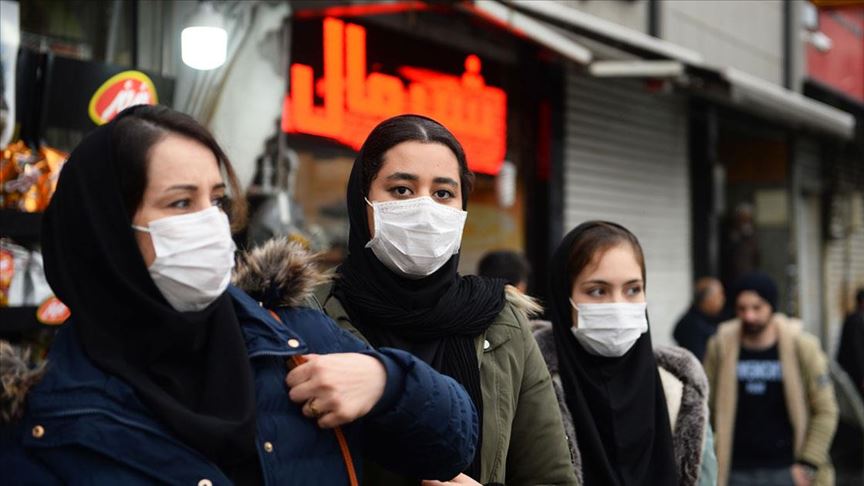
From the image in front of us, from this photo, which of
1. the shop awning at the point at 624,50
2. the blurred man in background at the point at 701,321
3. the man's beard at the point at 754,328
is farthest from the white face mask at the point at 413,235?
the blurred man in background at the point at 701,321

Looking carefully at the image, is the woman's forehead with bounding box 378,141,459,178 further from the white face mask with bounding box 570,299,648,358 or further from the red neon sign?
the red neon sign

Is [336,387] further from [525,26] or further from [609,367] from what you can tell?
[525,26]

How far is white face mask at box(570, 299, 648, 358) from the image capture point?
3238mm

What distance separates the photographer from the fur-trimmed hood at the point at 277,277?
80.1 inches

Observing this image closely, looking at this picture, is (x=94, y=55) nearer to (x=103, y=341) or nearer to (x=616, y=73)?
(x=103, y=341)

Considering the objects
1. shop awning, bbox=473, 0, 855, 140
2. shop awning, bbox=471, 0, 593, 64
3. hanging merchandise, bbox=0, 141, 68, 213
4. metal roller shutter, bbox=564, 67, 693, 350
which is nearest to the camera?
hanging merchandise, bbox=0, 141, 68, 213

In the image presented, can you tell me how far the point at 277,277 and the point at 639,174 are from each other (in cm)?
933

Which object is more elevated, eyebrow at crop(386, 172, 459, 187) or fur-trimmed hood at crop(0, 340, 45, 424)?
eyebrow at crop(386, 172, 459, 187)

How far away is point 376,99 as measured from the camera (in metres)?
7.24

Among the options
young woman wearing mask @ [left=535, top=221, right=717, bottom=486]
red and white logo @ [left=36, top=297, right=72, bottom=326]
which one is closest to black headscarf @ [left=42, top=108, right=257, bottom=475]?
young woman wearing mask @ [left=535, top=221, right=717, bottom=486]

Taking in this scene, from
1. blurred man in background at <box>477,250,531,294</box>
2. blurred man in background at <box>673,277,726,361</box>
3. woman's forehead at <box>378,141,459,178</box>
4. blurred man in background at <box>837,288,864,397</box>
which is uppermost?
woman's forehead at <box>378,141,459,178</box>

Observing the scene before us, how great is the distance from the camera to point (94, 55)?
521cm

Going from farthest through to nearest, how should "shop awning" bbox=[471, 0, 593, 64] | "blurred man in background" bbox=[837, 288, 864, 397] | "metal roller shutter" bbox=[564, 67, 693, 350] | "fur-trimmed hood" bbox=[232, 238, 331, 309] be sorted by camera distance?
"blurred man in background" bbox=[837, 288, 864, 397] < "metal roller shutter" bbox=[564, 67, 693, 350] < "shop awning" bbox=[471, 0, 593, 64] < "fur-trimmed hood" bbox=[232, 238, 331, 309]

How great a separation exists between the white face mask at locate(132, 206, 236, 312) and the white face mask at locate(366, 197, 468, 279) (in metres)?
0.64
